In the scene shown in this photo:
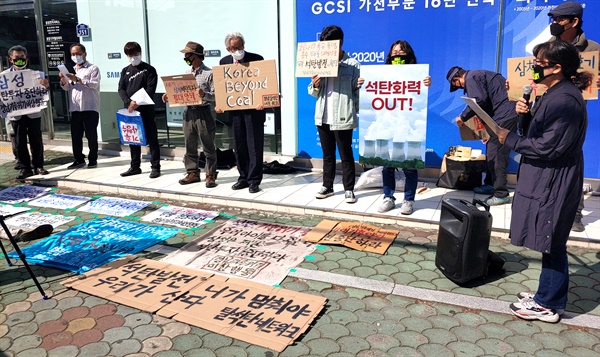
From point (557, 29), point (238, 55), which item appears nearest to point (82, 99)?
point (238, 55)

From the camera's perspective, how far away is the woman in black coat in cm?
326

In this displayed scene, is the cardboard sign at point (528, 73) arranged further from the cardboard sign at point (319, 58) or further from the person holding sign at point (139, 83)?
the person holding sign at point (139, 83)

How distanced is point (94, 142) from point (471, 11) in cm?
668

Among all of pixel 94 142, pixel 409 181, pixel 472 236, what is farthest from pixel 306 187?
pixel 94 142

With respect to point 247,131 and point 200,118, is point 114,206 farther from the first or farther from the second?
point 247,131

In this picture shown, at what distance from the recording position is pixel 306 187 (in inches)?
289

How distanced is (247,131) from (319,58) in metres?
1.59

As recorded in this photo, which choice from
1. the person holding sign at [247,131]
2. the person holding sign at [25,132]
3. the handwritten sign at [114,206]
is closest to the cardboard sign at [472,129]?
the person holding sign at [247,131]

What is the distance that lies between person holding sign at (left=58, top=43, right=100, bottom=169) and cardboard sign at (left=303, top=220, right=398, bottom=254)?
5.10 metres

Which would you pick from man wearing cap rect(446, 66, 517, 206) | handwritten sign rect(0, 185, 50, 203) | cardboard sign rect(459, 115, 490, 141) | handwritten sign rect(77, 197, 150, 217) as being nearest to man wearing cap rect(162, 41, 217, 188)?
handwritten sign rect(77, 197, 150, 217)

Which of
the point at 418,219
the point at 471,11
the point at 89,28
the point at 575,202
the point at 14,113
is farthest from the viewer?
the point at 89,28

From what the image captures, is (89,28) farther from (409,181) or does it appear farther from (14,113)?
(409,181)

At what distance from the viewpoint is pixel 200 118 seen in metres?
7.27

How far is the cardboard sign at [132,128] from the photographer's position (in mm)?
7865
